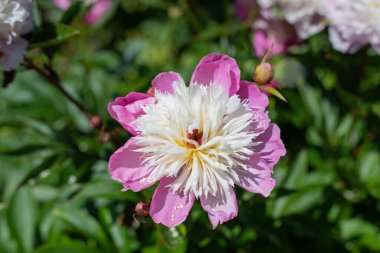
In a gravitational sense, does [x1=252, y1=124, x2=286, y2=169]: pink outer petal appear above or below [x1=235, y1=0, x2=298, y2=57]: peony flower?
above

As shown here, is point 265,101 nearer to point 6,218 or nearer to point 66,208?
point 66,208

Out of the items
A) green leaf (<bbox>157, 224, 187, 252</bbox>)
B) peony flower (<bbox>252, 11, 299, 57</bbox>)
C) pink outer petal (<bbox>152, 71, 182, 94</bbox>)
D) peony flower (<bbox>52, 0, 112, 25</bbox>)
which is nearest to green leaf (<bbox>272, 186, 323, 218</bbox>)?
green leaf (<bbox>157, 224, 187, 252</bbox>)

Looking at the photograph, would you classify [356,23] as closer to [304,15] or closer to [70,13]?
[304,15]

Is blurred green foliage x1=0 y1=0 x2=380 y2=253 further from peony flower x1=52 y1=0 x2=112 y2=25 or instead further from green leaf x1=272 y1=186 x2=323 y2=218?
peony flower x1=52 y1=0 x2=112 y2=25

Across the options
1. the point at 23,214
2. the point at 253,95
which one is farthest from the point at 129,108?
the point at 23,214

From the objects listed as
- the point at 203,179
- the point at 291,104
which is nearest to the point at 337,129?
the point at 291,104

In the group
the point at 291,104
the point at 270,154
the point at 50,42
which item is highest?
the point at 50,42

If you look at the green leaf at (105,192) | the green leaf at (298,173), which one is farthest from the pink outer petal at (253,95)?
the green leaf at (298,173)
